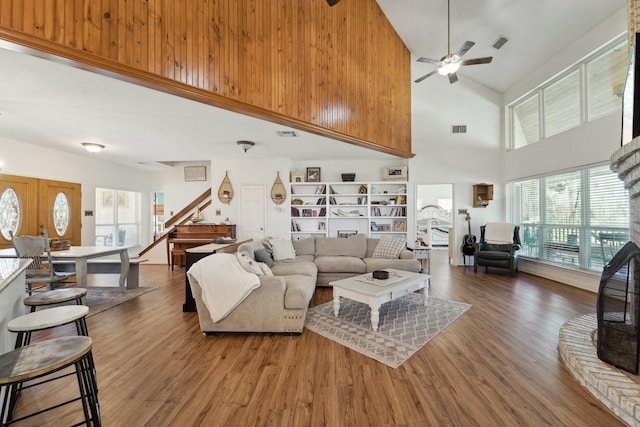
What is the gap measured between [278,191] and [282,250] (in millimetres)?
2115

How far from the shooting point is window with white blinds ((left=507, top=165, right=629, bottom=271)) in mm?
4156

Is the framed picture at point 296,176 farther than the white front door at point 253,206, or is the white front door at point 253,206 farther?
the framed picture at point 296,176

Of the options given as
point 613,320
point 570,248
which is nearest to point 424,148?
point 570,248

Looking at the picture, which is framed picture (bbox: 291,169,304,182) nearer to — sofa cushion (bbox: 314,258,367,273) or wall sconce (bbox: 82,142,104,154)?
sofa cushion (bbox: 314,258,367,273)

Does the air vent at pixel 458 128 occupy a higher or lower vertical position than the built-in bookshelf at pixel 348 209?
higher

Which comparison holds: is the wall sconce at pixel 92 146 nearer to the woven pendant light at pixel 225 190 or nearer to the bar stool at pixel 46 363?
the woven pendant light at pixel 225 190

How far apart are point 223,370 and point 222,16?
11.4ft

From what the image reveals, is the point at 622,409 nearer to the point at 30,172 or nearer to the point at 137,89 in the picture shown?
the point at 137,89

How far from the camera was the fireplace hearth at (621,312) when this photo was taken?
197 cm

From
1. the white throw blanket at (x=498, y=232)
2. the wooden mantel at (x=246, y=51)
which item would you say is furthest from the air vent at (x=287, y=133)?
the white throw blanket at (x=498, y=232)

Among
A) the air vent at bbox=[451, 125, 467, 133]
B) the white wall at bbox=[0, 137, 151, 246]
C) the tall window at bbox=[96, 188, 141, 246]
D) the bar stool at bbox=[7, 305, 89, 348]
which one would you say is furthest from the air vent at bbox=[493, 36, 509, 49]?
the tall window at bbox=[96, 188, 141, 246]

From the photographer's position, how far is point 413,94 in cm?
642

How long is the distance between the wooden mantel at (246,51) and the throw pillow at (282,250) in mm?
2002

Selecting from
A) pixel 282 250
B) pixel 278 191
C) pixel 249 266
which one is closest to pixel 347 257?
pixel 282 250
